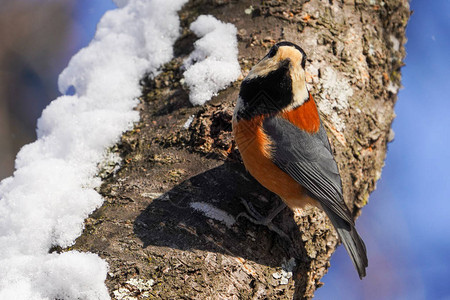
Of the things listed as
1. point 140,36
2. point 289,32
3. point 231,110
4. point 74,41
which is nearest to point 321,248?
point 231,110

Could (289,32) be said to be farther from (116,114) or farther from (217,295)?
(217,295)

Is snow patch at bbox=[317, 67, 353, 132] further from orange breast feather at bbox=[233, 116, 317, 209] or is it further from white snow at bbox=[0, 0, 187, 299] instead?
white snow at bbox=[0, 0, 187, 299]

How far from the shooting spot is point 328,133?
2.36 meters

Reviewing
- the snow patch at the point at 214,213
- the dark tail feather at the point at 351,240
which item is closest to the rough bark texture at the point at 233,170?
the snow patch at the point at 214,213

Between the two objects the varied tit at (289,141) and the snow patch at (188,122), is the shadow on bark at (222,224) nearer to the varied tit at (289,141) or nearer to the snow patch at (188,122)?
the varied tit at (289,141)

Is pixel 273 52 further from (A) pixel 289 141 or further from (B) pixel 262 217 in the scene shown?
(B) pixel 262 217

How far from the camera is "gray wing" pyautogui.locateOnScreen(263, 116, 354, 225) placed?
219cm

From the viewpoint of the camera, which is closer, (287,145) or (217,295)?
(217,295)

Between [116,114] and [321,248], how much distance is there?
4.13 feet

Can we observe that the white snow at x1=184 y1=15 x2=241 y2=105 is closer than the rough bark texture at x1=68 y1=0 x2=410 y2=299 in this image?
No

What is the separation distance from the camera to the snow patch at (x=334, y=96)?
2.37 metres

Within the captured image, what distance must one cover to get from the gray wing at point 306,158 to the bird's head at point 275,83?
105mm

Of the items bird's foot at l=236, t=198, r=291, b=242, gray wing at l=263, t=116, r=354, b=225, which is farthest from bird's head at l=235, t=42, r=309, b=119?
bird's foot at l=236, t=198, r=291, b=242

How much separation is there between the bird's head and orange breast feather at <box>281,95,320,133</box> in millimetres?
29
